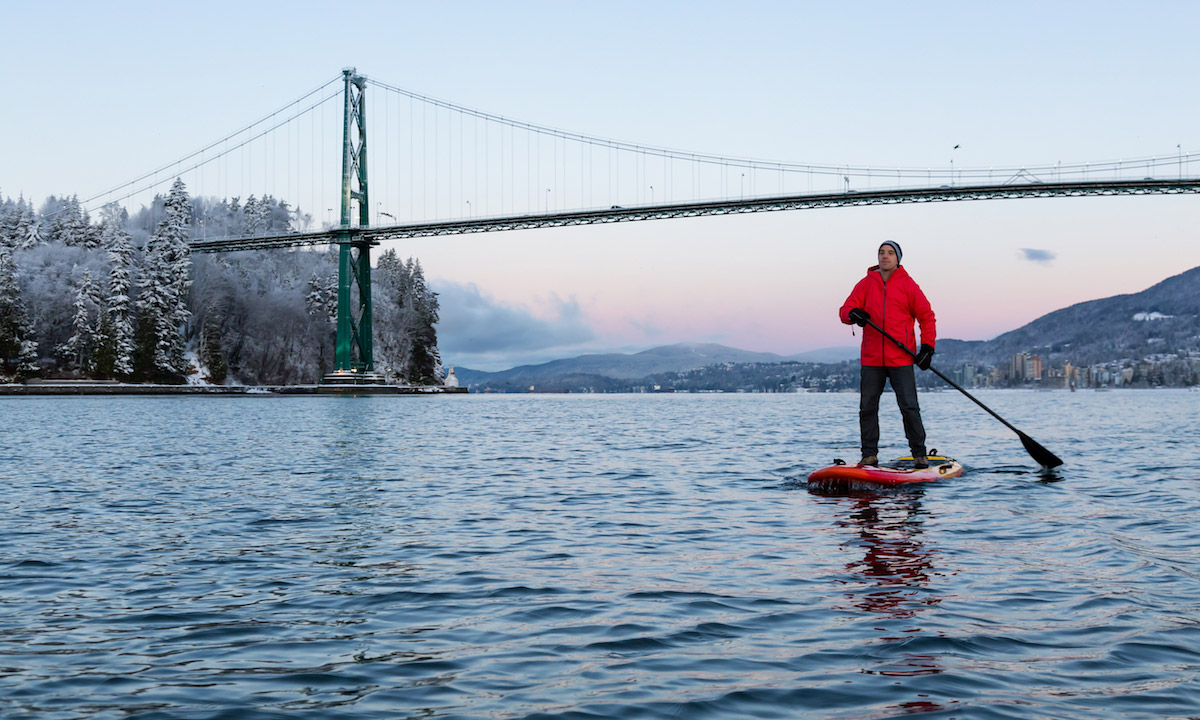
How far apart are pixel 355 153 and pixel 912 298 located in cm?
7337

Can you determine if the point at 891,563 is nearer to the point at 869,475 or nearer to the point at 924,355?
the point at 924,355

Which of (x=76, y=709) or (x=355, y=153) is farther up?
(x=355, y=153)

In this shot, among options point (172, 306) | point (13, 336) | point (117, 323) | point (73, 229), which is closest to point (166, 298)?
point (172, 306)

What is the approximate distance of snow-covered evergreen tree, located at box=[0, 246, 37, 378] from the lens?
7419cm

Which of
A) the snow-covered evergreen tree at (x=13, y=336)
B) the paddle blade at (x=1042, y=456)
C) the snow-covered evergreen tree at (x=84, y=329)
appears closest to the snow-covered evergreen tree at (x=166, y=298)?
the snow-covered evergreen tree at (x=84, y=329)

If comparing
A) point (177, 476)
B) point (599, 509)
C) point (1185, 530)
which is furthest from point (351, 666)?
point (177, 476)

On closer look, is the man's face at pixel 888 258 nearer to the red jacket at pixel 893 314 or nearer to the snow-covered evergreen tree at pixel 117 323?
the red jacket at pixel 893 314

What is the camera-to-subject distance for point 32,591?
6.53 meters

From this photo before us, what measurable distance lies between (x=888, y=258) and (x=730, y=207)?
56.5m

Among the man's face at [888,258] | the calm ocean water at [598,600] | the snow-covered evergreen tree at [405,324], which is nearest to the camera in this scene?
the calm ocean water at [598,600]

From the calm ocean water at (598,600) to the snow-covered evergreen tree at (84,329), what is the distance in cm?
7079

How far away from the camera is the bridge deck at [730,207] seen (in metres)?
62.4

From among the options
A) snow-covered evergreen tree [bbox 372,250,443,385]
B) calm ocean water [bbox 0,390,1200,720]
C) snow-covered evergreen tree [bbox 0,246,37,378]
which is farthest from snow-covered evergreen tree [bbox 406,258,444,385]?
calm ocean water [bbox 0,390,1200,720]

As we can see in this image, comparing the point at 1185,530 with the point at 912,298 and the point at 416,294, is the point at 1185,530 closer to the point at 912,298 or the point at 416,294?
the point at 912,298
